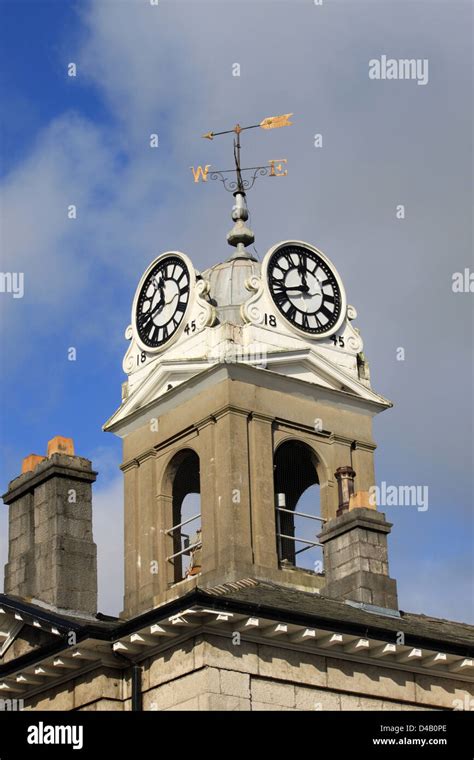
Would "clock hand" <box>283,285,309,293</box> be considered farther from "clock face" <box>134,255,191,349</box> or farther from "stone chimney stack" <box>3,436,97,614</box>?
"stone chimney stack" <box>3,436,97,614</box>

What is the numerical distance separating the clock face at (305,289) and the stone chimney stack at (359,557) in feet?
26.5

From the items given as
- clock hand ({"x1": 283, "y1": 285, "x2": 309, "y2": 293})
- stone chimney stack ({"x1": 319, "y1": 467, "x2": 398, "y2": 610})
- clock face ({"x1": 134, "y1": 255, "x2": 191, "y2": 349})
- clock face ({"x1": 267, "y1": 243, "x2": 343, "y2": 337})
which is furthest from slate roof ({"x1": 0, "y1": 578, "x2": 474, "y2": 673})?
clock hand ({"x1": 283, "y1": 285, "x2": 309, "y2": 293})

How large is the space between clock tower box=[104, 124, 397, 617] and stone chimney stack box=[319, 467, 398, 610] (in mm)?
3914

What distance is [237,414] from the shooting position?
44.0 metres

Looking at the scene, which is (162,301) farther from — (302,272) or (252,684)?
(252,684)

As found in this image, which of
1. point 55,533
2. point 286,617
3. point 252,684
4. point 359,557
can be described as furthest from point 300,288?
point 252,684

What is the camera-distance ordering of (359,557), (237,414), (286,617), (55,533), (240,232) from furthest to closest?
1. (240,232)
2. (237,414)
3. (359,557)
4. (55,533)
5. (286,617)

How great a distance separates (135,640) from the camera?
107 feet

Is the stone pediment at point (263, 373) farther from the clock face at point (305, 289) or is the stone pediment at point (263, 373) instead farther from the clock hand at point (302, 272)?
the clock hand at point (302, 272)

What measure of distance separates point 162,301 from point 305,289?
3366 mm

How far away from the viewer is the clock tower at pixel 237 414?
43500mm

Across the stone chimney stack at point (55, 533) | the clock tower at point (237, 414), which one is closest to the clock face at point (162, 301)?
the clock tower at point (237, 414)

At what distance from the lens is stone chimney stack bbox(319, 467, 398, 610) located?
3725cm

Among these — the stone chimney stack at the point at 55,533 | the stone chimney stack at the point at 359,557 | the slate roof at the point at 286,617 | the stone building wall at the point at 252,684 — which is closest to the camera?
the slate roof at the point at 286,617
